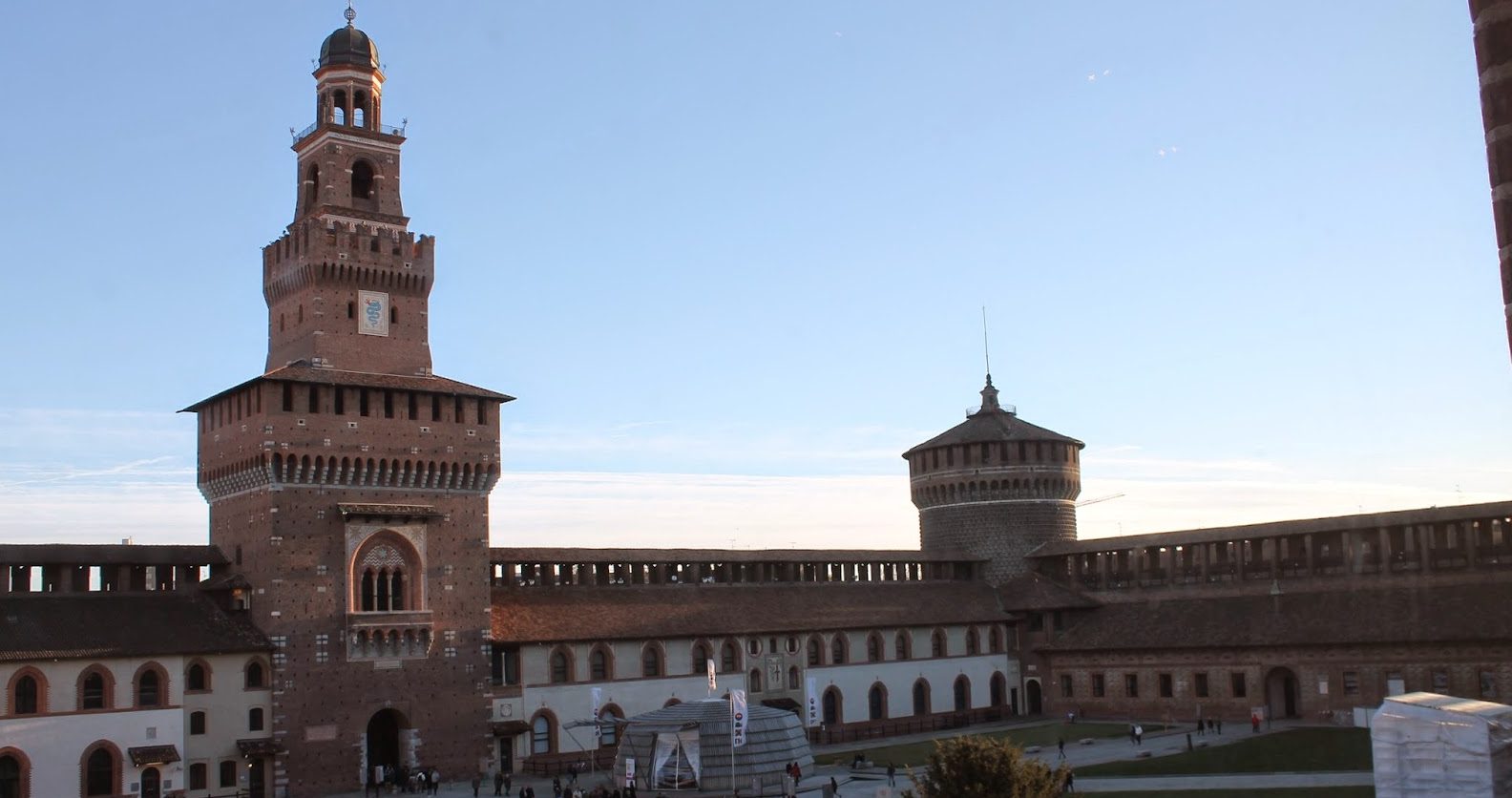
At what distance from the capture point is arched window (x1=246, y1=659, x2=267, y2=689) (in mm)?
49438

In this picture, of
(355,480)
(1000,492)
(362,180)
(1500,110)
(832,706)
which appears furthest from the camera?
(1000,492)

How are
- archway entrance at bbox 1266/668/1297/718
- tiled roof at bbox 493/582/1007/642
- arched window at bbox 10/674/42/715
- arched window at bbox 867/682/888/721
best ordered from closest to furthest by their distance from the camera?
1. arched window at bbox 10/674/42/715
2. tiled roof at bbox 493/582/1007/642
3. archway entrance at bbox 1266/668/1297/718
4. arched window at bbox 867/682/888/721

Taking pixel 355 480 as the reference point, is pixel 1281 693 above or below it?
below

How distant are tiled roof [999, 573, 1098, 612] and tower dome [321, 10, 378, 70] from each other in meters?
38.5

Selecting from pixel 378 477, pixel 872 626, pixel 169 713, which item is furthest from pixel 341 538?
pixel 872 626

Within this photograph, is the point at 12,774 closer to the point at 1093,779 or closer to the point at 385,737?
the point at 385,737

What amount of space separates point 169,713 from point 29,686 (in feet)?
13.7

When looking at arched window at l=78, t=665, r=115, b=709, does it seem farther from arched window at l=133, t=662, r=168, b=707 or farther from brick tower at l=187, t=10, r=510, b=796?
brick tower at l=187, t=10, r=510, b=796

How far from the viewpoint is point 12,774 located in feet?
146

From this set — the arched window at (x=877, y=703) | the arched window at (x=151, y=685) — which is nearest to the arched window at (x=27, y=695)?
the arched window at (x=151, y=685)

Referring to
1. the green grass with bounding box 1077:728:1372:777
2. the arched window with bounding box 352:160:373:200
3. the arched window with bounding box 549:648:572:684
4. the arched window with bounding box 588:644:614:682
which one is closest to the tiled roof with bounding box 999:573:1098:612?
the green grass with bounding box 1077:728:1372:777

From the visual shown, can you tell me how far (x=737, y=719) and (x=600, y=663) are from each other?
13708mm

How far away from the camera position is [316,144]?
5719 centimetres

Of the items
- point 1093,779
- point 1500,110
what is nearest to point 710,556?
point 1093,779
